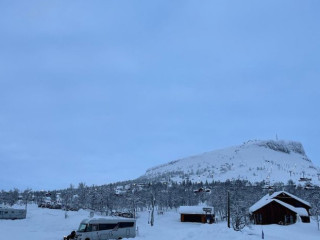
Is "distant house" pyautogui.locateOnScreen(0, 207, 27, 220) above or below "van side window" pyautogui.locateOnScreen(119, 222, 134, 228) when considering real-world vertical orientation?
below

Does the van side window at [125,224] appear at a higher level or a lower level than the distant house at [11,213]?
higher

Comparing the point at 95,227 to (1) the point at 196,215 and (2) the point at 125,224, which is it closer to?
(2) the point at 125,224

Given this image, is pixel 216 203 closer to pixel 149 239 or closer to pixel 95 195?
pixel 95 195

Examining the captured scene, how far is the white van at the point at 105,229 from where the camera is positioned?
32056mm

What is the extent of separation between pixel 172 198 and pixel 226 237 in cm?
8936

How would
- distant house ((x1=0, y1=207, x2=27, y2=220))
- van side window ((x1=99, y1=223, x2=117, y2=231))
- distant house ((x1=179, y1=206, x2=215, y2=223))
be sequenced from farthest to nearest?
distant house ((x1=179, y1=206, x2=215, y2=223)) < distant house ((x1=0, y1=207, x2=27, y2=220)) < van side window ((x1=99, y1=223, x2=117, y2=231))

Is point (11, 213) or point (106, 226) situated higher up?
point (106, 226)

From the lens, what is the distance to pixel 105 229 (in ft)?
111

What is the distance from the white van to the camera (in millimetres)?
32056

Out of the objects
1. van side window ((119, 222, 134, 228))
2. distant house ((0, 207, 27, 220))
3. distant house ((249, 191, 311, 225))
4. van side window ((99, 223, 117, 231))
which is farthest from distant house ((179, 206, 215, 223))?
van side window ((99, 223, 117, 231))

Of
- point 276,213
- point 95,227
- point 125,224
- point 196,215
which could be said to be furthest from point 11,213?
point 276,213

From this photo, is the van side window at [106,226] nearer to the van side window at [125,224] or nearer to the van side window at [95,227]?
the van side window at [95,227]

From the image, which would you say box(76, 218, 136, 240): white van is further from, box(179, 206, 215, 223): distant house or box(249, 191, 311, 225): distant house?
box(179, 206, 215, 223): distant house

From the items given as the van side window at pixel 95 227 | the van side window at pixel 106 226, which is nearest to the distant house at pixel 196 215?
the van side window at pixel 106 226
